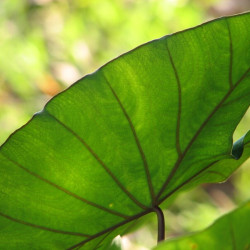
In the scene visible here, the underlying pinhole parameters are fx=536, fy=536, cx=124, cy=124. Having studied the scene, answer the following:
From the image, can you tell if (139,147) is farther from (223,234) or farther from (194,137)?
(223,234)

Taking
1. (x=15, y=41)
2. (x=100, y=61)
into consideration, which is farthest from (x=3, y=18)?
(x=100, y=61)

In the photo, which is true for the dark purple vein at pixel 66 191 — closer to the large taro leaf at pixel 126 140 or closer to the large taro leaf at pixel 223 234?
the large taro leaf at pixel 126 140

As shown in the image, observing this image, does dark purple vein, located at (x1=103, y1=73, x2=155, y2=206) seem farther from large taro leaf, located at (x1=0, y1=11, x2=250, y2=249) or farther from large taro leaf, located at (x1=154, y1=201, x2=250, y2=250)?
large taro leaf, located at (x1=154, y1=201, x2=250, y2=250)

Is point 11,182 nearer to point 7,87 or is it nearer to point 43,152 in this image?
point 43,152

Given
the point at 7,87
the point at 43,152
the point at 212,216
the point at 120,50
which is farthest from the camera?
the point at 7,87

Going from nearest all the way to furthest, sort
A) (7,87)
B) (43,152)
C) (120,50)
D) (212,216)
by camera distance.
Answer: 1. (43,152)
2. (212,216)
3. (120,50)
4. (7,87)

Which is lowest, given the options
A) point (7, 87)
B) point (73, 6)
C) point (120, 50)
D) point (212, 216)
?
point (212, 216)
